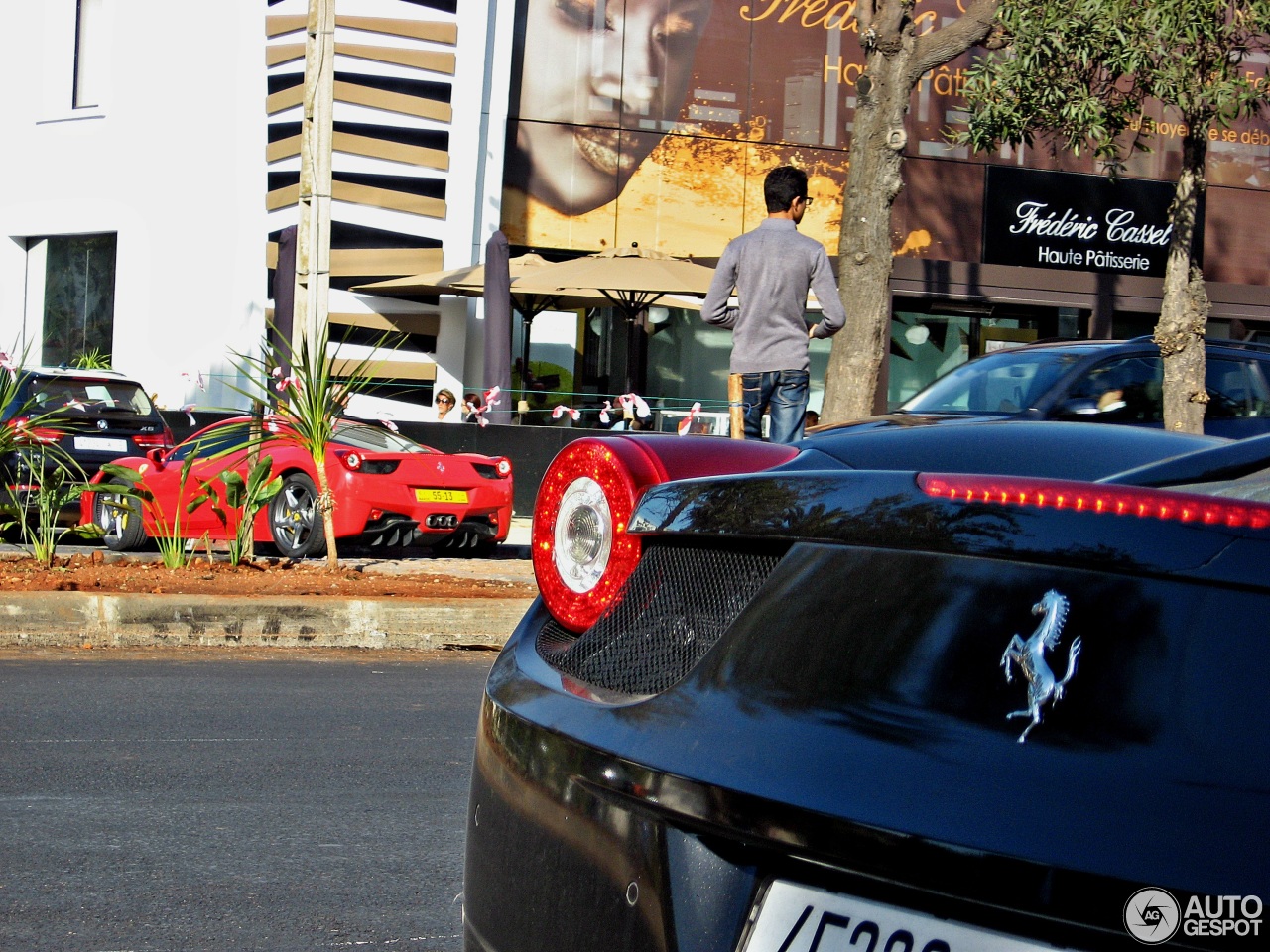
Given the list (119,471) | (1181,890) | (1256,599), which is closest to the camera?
(1181,890)

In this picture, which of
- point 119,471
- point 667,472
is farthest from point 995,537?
Result: point 119,471

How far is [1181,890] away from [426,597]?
23.4ft

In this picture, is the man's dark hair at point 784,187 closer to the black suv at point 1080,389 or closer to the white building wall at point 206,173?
the black suv at point 1080,389

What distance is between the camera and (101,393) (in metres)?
14.4

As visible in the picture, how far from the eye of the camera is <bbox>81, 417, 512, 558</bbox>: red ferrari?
11.7 meters

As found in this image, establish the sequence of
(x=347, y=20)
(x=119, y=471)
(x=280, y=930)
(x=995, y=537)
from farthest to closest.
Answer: (x=347, y=20) < (x=119, y=471) < (x=280, y=930) < (x=995, y=537)

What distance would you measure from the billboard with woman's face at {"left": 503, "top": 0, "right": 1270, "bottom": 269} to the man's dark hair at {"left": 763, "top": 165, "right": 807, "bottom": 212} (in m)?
Answer: 15.0

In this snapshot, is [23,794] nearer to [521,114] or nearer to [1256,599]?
[1256,599]

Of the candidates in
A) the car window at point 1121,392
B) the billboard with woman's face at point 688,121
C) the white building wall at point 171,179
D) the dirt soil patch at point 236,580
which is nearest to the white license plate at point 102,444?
the dirt soil patch at point 236,580

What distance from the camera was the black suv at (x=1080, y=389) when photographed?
7664 millimetres

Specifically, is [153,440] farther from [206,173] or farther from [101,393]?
[206,173]

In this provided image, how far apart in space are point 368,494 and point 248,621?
4.11 metres

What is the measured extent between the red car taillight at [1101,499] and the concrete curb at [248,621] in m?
6.46

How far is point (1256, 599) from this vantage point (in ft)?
4.41
